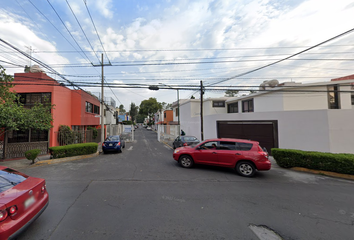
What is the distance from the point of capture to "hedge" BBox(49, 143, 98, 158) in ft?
30.0

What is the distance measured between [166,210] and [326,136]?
403 inches

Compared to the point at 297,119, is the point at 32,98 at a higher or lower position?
higher

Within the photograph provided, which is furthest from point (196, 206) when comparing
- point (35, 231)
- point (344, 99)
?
point (344, 99)

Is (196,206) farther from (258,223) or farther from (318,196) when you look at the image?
(318,196)

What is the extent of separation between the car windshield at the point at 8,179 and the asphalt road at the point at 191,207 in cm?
94

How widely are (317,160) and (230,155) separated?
4.10m

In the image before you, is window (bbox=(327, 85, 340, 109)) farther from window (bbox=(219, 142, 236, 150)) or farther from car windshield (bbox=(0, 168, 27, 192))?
car windshield (bbox=(0, 168, 27, 192))

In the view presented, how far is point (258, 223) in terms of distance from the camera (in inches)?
129

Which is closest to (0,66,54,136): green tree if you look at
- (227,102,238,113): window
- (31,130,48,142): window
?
(31,130,48,142): window

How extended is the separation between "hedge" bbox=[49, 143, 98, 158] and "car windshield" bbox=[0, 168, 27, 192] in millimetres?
6823

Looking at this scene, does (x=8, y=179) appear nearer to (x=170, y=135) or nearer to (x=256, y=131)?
(x=256, y=131)

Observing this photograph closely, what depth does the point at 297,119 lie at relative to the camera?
9.77m

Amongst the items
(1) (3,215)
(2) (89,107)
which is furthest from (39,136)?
(1) (3,215)

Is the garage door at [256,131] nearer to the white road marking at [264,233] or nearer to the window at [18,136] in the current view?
the white road marking at [264,233]
